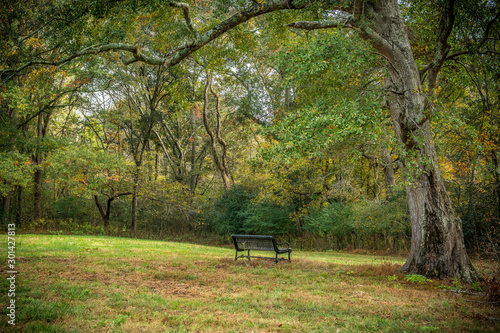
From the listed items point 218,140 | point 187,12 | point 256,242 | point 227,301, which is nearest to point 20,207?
point 218,140

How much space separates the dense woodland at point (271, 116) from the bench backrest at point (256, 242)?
7.22ft

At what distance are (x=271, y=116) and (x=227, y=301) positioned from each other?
72.4 ft

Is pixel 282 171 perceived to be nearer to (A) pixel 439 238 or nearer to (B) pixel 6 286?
(A) pixel 439 238

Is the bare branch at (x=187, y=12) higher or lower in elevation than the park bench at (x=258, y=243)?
higher

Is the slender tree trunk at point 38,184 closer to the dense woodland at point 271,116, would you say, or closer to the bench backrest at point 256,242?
the dense woodland at point 271,116

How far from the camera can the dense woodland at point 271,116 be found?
26.9 ft

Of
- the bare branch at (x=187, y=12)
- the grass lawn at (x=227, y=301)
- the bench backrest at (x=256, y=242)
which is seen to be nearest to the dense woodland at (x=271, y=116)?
the bare branch at (x=187, y=12)

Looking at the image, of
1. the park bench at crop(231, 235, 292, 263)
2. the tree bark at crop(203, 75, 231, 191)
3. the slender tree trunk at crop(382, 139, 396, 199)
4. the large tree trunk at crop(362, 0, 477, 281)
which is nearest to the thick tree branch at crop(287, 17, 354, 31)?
the large tree trunk at crop(362, 0, 477, 281)

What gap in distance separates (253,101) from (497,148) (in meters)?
16.3

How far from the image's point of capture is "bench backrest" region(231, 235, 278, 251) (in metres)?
9.43

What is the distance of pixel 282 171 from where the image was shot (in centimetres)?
2045

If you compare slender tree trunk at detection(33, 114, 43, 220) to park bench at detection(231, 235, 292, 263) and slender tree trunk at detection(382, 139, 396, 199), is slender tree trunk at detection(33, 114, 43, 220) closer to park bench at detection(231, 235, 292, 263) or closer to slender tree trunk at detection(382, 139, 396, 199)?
park bench at detection(231, 235, 292, 263)

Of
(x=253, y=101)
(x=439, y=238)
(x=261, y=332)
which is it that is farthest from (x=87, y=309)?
(x=253, y=101)

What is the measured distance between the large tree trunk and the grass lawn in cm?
76
